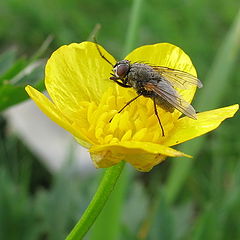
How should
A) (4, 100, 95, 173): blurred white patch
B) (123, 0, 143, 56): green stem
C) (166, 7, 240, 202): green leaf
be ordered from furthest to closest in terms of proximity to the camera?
(4, 100, 95, 173): blurred white patch
(166, 7, 240, 202): green leaf
(123, 0, 143, 56): green stem

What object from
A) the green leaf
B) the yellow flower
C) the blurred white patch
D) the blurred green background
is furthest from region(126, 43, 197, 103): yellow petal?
the blurred white patch

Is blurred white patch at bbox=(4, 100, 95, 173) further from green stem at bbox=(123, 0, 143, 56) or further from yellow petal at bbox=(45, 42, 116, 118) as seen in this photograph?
yellow petal at bbox=(45, 42, 116, 118)

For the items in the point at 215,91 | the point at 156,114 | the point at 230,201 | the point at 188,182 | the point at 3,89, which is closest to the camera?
the point at 156,114

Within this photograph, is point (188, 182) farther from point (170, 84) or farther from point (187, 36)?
point (170, 84)

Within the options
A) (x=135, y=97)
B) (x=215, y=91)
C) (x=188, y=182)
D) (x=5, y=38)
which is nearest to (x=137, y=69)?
(x=135, y=97)

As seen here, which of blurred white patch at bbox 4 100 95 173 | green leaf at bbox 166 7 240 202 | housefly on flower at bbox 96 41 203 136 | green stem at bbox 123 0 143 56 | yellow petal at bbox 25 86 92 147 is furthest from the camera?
blurred white patch at bbox 4 100 95 173

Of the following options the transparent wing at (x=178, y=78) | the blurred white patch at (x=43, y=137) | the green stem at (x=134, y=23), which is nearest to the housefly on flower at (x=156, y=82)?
the transparent wing at (x=178, y=78)
